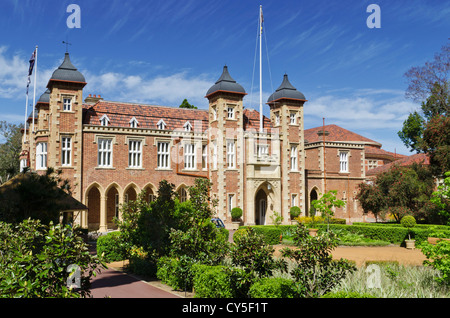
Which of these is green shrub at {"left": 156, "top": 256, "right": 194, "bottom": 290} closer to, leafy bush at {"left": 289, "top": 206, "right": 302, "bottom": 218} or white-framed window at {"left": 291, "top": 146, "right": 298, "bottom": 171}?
leafy bush at {"left": 289, "top": 206, "right": 302, "bottom": 218}

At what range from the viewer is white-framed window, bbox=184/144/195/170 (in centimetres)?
3988

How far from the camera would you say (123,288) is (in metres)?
14.2

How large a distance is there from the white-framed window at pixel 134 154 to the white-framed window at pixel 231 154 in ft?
26.9

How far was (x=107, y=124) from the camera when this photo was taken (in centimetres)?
3812

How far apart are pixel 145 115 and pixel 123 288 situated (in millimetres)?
28409

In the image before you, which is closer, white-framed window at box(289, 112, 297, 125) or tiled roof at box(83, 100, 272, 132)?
tiled roof at box(83, 100, 272, 132)

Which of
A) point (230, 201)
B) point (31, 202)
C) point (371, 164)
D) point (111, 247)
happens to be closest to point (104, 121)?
point (230, 201)

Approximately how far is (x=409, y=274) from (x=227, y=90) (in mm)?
28314

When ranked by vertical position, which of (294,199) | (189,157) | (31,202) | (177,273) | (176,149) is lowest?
(177,273)

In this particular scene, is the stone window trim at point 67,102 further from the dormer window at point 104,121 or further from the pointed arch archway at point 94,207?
the pointed arch archway at point 94,207

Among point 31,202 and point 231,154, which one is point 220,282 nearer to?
point 31,202

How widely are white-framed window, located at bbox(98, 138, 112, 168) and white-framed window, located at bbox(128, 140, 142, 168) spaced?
5.91ft

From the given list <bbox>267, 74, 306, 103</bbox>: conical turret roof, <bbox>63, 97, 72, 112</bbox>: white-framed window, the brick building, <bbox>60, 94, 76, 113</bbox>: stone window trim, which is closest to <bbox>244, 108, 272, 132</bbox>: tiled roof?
the brick building
